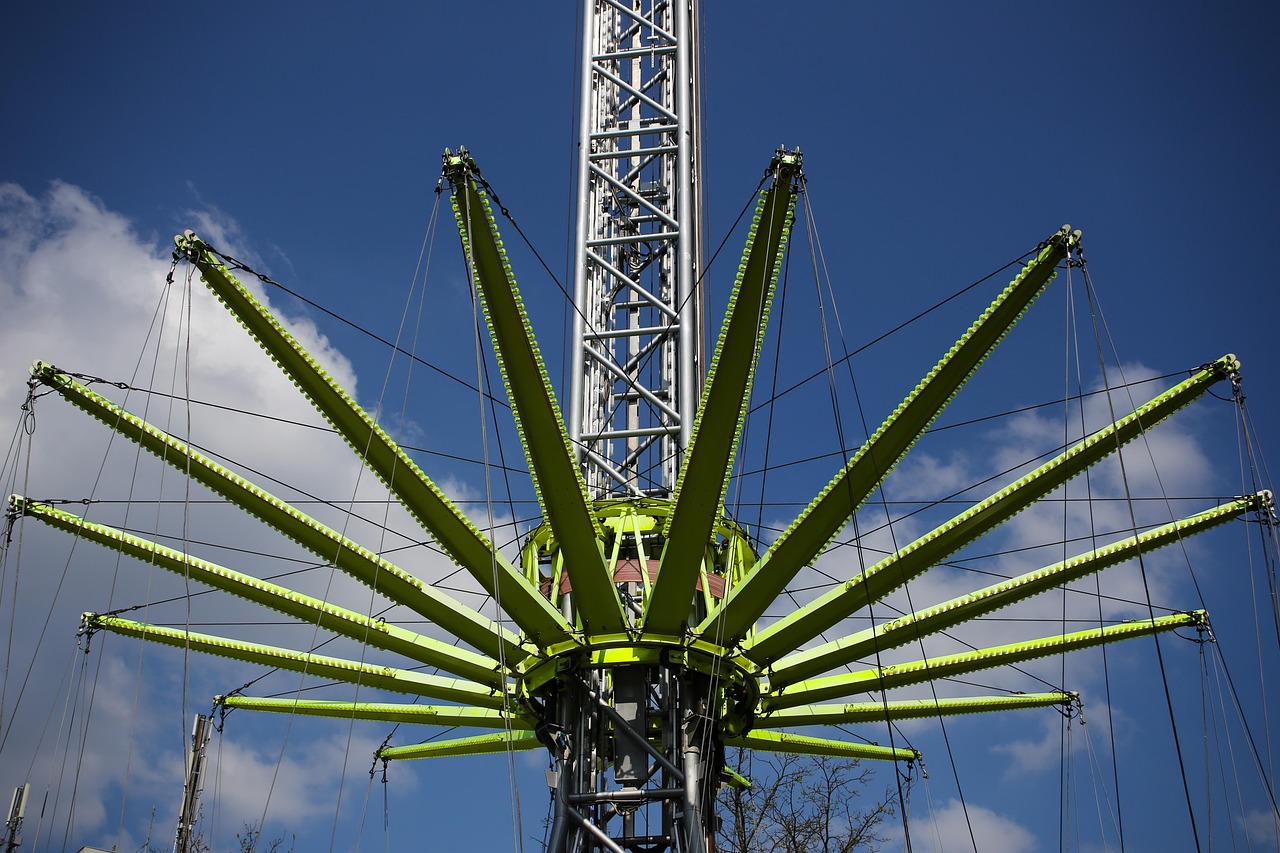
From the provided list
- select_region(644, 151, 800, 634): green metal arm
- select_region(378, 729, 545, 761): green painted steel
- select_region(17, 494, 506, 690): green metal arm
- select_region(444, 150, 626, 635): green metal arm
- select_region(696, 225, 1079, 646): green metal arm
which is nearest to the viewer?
select_region(444, 150, 626, 635): green metal arm

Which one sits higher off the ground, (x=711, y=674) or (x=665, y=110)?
(x=665, y=110)

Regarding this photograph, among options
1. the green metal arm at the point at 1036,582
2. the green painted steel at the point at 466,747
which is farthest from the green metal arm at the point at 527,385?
the green painted steel at the point at 466,747

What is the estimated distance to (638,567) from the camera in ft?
56.6

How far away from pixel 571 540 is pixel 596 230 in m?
10.2

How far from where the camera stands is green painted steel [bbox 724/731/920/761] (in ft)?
65.5

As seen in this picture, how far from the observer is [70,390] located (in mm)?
13906

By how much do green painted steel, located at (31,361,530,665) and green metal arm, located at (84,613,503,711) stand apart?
2731 millimetres

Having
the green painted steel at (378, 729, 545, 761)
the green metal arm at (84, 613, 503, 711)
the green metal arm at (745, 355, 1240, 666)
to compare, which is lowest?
the green painted steel at (378, 729, 545, 761)

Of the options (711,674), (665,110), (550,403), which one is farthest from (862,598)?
(665,110)

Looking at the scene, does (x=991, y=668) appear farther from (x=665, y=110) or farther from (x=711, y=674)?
(x=665, y=110)

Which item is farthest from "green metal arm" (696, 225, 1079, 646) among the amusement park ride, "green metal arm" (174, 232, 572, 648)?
"green metal arm" (174, 232, 572, 648)

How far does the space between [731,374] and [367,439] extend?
13.6 feet

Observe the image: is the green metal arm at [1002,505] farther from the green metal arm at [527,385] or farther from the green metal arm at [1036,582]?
the green metal arm at [527,385]

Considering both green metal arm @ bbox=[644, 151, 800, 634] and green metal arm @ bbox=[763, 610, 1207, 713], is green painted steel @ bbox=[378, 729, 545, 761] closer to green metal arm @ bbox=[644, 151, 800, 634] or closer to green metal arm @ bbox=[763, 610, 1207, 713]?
green metal arm @ bbox=[763, 610, 1207, 713]
